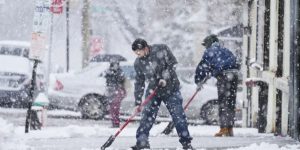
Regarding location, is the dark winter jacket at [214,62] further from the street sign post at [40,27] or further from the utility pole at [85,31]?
the utility pole at [85,31]

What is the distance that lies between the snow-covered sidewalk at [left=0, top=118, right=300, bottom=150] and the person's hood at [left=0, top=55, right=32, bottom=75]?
5.08 meters

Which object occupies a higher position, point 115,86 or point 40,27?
point 40,27

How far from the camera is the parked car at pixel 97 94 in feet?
58.2

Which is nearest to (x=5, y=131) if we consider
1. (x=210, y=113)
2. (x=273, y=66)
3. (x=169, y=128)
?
(x=169, y=128)

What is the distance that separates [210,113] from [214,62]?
20.3ft

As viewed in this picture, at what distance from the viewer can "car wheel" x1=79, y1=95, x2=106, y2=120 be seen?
58.7ft

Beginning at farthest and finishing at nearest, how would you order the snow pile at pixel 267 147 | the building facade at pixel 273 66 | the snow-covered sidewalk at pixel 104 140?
1. the building facade at pixel 273 66
2. the snow-covered sidewalk at pixel 104 140
3. the snow pile at pixel 267 147

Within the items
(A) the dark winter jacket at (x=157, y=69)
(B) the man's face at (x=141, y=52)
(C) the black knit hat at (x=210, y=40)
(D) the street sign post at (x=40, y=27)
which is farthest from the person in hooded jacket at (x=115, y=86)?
(B) the man's face at (x=141, y=52)

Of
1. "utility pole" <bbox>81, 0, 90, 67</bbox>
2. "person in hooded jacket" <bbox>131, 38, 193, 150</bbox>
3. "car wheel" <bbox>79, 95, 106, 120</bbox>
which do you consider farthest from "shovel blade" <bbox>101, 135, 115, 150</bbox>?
"utility pole" <bbox>81, 0, 90, 67</bbox>

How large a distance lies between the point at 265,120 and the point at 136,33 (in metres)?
26.8

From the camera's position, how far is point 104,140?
1147cm

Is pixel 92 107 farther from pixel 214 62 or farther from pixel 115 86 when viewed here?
pixel 214 62

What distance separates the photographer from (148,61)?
9.63m

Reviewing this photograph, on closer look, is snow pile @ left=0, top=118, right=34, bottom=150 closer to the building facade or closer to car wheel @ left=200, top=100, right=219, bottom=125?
the building facade
